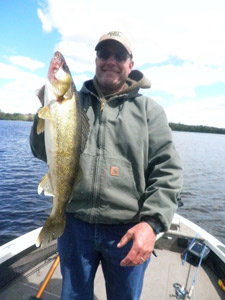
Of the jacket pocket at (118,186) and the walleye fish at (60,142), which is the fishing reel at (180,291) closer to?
the jacket pocket at (118,186)

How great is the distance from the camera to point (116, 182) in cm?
257

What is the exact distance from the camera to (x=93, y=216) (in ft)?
8.38

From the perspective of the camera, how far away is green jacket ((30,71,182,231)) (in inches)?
99.6

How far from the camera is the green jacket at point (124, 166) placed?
253 cm

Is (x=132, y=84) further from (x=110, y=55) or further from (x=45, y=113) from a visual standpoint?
(x=45, y=113)

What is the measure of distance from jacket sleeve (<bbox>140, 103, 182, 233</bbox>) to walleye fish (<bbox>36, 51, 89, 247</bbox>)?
0.71 meters

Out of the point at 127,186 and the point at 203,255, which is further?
the point at 203,255

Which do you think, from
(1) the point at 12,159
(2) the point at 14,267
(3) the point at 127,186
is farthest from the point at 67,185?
(1) the point at 12,159

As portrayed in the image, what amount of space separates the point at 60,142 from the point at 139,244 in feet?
3.94

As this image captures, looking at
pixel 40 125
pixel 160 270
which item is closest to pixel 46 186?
pixel 40 125

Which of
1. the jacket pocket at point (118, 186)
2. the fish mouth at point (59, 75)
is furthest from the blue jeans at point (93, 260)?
the fish mouth at point (59, 75)

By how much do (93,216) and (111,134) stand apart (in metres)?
0.86

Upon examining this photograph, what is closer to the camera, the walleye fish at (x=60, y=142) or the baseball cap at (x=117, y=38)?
the walleye fish at (x=60, y=142)

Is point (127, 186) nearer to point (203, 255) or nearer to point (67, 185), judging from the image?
point (67, 185)
